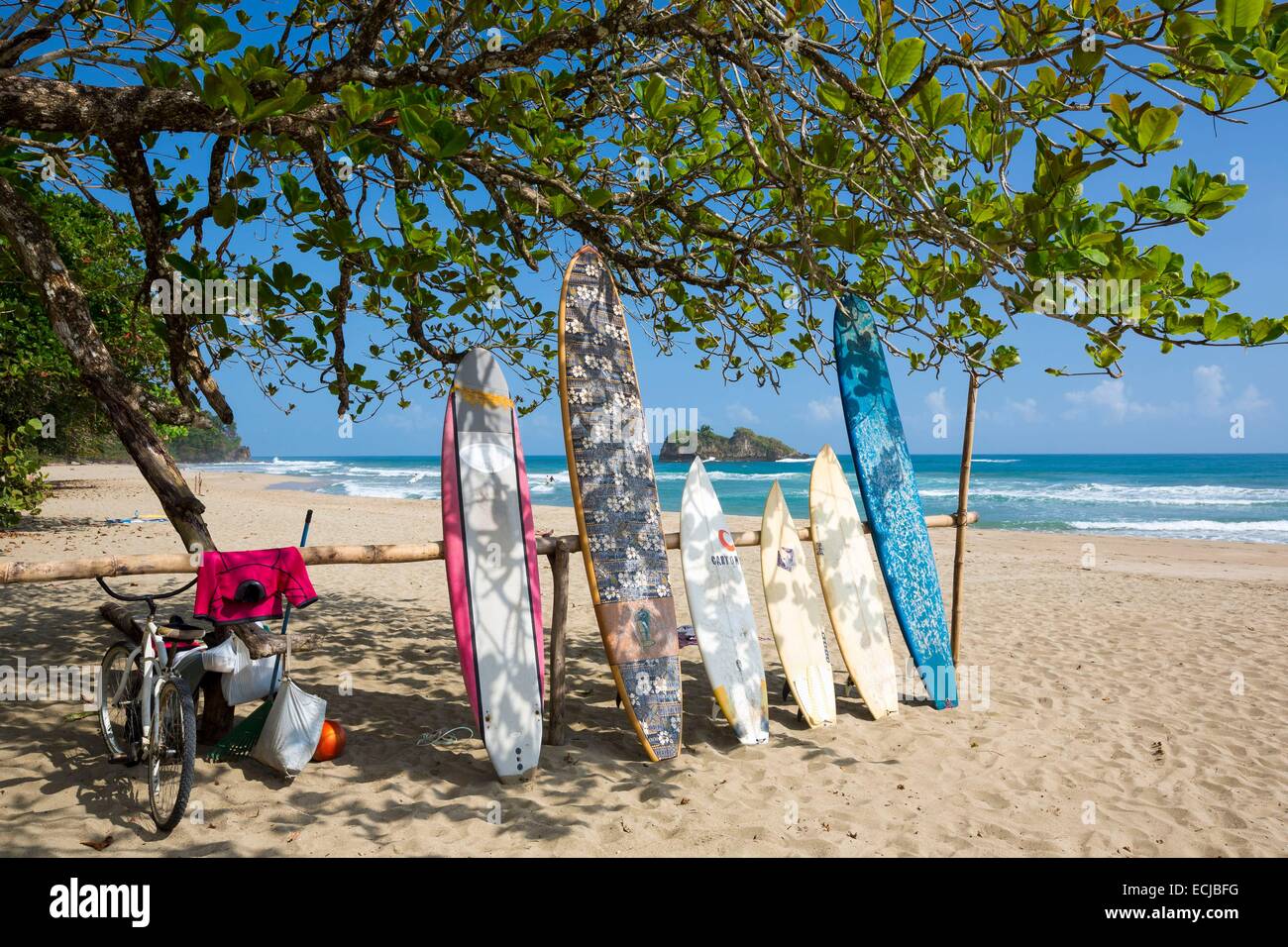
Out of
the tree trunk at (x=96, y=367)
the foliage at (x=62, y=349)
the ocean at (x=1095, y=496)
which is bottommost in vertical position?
the ocean at (x=1095, y=496)

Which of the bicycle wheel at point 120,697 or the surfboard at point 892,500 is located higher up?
the surfboard at point 892,500

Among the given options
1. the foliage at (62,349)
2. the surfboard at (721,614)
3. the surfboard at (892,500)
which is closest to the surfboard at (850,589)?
the surfboard at (892,500)

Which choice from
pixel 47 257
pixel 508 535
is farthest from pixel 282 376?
pixel 508 535

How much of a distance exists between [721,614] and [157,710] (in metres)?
2.78

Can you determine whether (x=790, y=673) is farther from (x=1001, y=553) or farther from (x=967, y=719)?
(x=1001, y=553)

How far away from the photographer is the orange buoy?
138 inches

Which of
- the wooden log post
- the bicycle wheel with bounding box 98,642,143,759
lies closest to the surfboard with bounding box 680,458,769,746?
the wooden log post

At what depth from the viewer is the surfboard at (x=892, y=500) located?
483cm

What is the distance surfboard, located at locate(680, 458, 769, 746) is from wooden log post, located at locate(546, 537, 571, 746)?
0.75 meters

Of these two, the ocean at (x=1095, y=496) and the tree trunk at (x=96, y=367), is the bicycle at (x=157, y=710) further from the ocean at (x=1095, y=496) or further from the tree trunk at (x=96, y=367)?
the ocean at (x=1095, y=496)

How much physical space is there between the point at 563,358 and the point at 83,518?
567 inches

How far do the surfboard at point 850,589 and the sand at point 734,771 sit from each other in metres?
0.21

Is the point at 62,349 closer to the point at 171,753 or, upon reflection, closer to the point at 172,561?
the point at 172,561

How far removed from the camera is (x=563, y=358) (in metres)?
4.16
